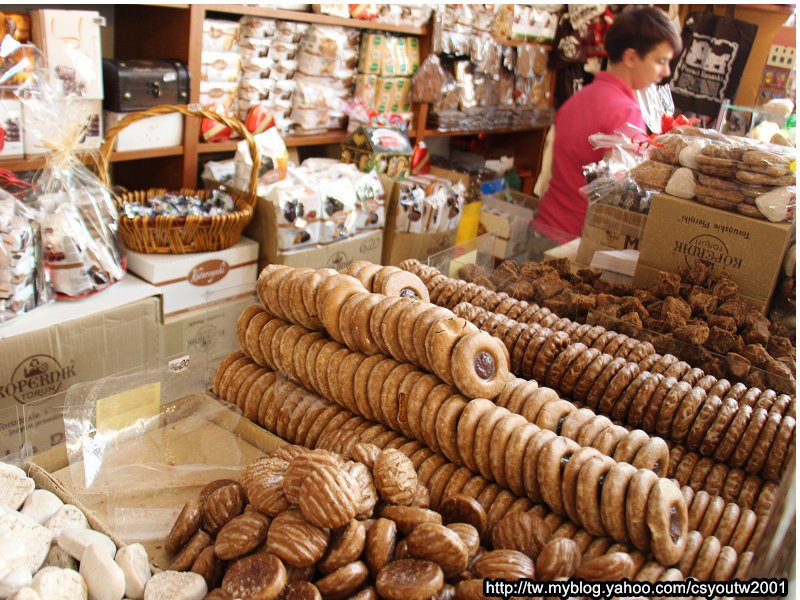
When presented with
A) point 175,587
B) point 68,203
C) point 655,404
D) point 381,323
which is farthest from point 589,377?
point 68,203

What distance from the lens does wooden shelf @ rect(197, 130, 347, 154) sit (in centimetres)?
290

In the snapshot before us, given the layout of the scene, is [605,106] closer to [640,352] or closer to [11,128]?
[640,352]

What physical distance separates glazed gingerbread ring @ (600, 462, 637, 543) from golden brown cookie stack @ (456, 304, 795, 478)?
366 mm

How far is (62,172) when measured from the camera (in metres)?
2.23

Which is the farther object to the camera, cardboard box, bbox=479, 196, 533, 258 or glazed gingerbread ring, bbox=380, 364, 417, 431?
cardboard box, bbox=479, 196, 533, 258

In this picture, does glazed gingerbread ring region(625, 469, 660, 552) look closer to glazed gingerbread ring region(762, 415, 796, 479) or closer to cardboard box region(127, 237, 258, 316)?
glazed gingerbread ring region(762, 415, 796, 479)

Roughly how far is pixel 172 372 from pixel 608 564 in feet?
3.13

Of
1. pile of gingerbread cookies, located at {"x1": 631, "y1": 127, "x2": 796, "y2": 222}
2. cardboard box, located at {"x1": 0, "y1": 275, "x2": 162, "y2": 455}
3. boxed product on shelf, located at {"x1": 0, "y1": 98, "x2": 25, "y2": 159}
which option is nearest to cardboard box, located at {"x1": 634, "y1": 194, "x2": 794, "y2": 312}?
pile of gingerbread cookies, located at {"x1": 631, "y1": 127, "x2": 796, "y2": 222}

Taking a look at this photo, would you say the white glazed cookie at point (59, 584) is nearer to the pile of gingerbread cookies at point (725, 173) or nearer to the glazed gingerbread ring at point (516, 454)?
the glazed gingerbread ring at point (516, 454)

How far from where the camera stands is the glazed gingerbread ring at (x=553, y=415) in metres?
1.25

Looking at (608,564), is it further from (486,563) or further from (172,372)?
(172,372)

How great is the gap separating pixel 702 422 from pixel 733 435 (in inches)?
2.3

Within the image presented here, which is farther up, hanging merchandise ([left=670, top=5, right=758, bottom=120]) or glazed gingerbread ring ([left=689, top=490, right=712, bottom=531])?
hanging merchandise ([left=670, top=5, right=758, bottom=120])

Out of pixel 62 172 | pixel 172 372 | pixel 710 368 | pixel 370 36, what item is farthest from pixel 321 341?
pixel 370 36
